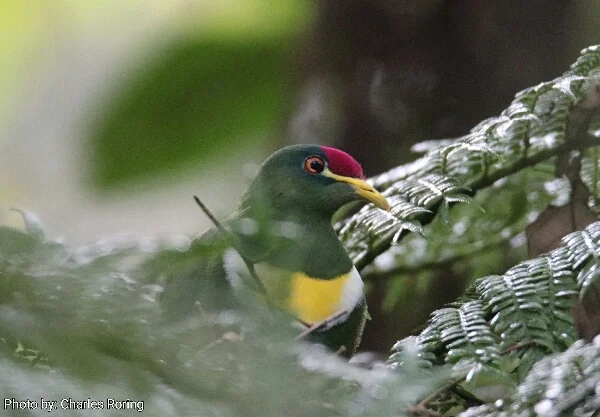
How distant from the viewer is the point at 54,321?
677mm

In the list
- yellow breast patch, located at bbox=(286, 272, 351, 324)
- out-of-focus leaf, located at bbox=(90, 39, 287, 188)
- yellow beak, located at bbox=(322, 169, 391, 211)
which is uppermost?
out-of-focus leaf, located at bbox=(90, 39, 287, 188)

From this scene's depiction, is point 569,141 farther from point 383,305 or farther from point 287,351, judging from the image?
point 287,351

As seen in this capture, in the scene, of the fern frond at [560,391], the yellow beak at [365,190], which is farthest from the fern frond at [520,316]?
the yellow beak at [365,190]

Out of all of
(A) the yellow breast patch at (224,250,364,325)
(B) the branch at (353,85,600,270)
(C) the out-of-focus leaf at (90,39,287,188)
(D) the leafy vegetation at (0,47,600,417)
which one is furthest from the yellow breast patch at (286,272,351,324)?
(C) the out-of-focus leaf at (90,39,287,188)

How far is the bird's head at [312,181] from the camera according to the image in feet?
5.23

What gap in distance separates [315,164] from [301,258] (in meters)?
0.35

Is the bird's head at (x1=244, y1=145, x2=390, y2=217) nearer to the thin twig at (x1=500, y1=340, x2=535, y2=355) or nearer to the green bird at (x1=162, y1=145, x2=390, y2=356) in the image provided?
the green bird at (x1=162, y1=145, x2=390, y2=356)

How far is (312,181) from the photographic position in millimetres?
1603

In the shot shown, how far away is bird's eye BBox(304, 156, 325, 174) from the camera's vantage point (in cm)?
161

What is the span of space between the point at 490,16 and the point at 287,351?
2.05m

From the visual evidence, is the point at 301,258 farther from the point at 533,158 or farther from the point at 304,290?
the point at 533,158

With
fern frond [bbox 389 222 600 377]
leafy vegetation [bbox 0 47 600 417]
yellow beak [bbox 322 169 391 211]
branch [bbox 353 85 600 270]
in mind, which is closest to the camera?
leafy vegetation [bbox 0 47 600 417]

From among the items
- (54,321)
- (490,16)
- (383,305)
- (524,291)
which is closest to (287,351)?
(54,321)

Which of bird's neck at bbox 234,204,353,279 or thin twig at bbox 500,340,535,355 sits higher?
bird's neck at bbox 234,204,353,279
